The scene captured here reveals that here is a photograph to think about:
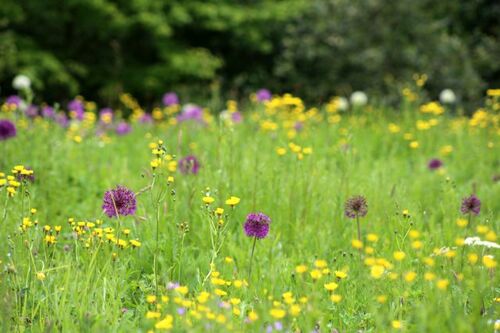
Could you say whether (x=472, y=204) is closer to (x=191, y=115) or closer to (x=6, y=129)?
(x=6, y=129)

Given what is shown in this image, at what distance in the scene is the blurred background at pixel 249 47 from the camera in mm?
9188

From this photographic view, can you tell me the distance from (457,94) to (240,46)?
13.4 ft

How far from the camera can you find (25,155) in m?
4.05

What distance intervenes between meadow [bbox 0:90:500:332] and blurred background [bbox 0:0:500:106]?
3407 millimetres

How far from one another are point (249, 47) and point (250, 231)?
9.49m

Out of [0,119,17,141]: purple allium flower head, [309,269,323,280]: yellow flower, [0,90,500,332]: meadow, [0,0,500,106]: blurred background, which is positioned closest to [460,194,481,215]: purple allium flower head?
[0,90,500,332]: meadow

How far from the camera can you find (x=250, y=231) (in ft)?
8.00

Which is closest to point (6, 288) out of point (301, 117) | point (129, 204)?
point (129, 204)

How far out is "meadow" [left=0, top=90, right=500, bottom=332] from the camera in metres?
2.08

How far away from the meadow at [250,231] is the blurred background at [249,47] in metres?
3.41

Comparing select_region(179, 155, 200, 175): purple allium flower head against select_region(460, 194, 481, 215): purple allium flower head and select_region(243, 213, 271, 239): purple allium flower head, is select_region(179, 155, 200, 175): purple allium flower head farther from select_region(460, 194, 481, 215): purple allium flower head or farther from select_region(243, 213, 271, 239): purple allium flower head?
select_region(460, 194, 481, 215): purple allium flower head

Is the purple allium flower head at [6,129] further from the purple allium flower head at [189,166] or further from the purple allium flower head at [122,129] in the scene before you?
the purple allium flower head at [122,129]

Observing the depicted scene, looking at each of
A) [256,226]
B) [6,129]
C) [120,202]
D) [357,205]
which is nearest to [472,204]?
[357,205]

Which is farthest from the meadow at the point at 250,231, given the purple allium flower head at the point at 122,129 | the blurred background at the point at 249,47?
the blurred background at the point at 249,47
